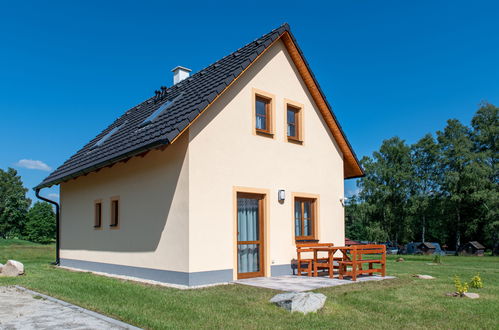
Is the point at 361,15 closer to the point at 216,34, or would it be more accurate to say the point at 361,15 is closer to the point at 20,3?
the point at 216,34

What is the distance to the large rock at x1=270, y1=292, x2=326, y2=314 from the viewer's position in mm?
6680

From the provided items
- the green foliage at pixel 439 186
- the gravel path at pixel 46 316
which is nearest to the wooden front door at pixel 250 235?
the gravel path at pixel 46 316

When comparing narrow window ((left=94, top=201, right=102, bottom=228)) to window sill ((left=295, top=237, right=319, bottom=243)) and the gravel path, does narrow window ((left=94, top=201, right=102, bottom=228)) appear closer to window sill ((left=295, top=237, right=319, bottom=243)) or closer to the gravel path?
the gravel path

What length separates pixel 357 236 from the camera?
6388cm

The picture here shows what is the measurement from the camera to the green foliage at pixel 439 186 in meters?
39.9

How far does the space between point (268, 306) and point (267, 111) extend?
624 centimetres

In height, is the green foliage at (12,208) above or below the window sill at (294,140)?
below

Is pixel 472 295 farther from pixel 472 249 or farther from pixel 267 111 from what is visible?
pixel 472 249

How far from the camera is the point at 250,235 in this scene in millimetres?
10938

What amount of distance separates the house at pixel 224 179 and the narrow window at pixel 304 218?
4 cm

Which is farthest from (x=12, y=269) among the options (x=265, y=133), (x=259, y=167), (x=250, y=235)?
(x=265, y=133)

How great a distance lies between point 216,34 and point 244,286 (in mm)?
12467

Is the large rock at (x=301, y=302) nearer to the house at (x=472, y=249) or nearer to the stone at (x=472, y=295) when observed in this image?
the stone at (x=472, y=295)

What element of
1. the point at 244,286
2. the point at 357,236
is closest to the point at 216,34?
the point at 244,286
